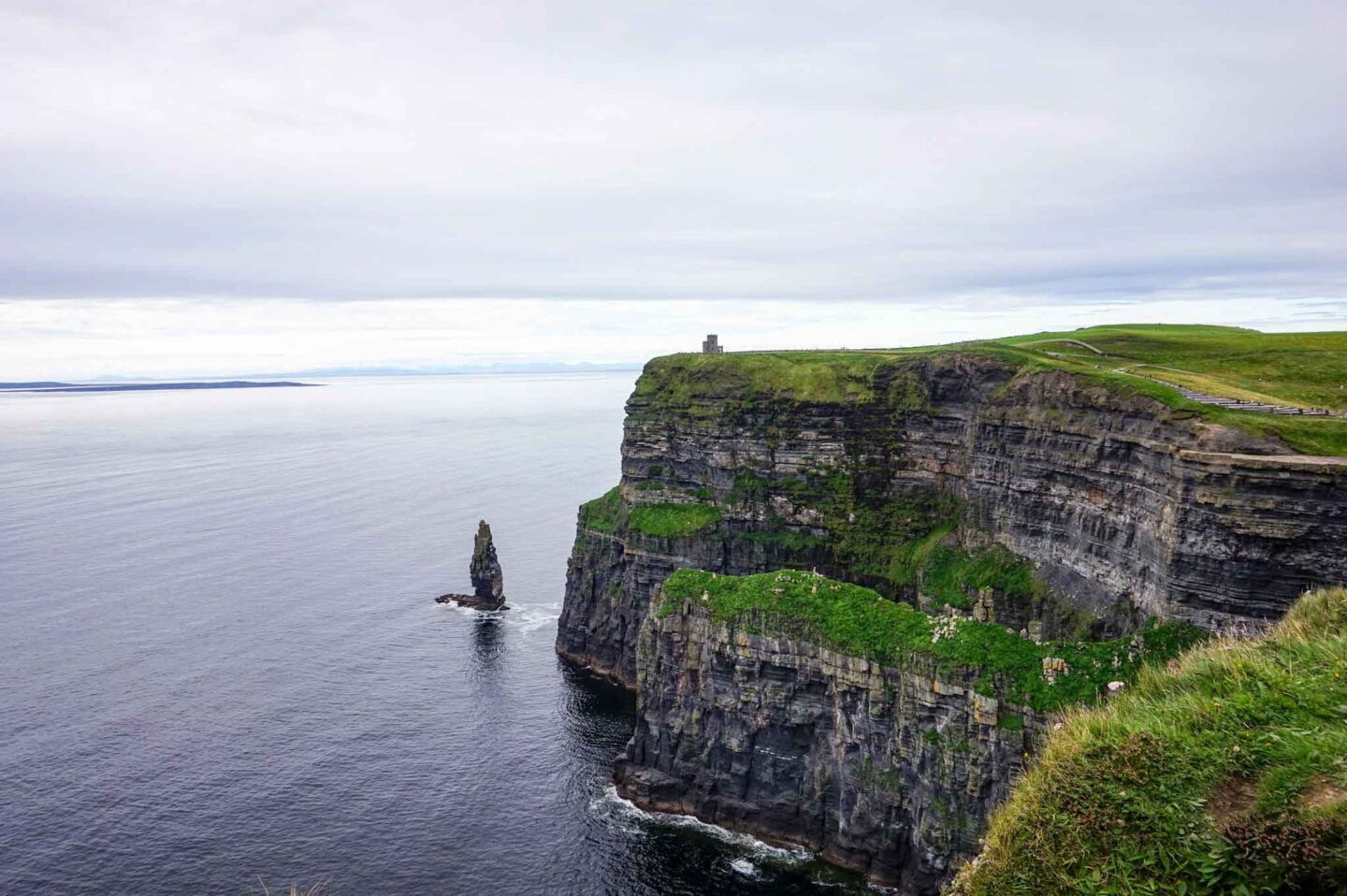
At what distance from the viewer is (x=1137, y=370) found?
265 ft

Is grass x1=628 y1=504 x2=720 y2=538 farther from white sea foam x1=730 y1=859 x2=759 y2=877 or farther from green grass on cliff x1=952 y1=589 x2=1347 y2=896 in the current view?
green grass on cliff x1=952 y1=589 x2=1347 y2=896

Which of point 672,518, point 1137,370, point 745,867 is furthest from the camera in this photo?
point 672,518

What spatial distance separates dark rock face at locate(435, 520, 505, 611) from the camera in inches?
4604

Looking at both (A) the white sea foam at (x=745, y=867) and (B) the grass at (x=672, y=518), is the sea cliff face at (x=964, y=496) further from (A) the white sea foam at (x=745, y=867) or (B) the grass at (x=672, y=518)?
(A) the white sea foam at (x=745, y=867)

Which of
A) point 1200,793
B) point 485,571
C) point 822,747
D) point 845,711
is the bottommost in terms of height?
point 822,747

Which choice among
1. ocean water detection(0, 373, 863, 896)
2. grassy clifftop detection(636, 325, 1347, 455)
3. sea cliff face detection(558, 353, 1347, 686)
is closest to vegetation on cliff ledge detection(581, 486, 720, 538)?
sea cliff face detection(558, 353, 1347, 686)

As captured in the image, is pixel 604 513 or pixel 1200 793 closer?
pixel 1200 793

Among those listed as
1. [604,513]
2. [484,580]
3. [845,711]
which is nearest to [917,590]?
[845,711]

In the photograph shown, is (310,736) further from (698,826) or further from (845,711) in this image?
(845,711)

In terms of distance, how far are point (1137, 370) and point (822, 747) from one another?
46.4 meters

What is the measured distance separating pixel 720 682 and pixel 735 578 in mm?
8191

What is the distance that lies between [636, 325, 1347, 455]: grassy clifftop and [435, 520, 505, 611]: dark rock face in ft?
98.0

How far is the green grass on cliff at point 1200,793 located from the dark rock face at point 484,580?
10114 centimetres

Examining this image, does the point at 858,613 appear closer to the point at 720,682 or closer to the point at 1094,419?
the point at 720,682
